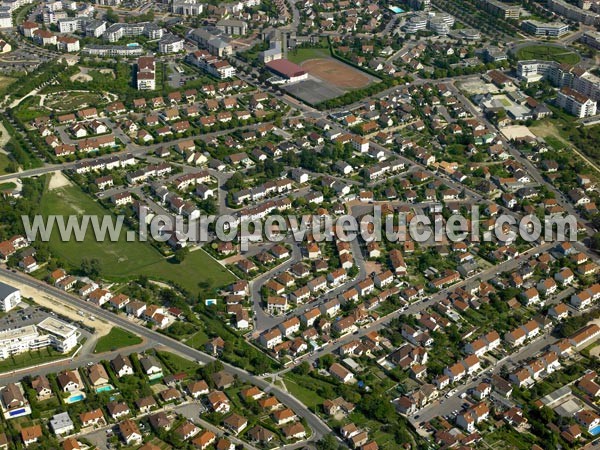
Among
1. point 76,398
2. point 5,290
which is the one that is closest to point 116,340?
point 76,398

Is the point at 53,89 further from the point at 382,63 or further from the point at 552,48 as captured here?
the point at 552,48

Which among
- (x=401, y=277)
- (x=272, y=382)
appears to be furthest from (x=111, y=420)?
(x=401, y=277)

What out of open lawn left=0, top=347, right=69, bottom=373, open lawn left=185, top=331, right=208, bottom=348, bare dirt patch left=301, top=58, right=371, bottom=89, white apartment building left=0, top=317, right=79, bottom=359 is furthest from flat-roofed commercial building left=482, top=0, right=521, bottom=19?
open lawn left=0, top=347, right=69, bottom=373

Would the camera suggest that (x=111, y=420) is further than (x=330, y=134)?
No

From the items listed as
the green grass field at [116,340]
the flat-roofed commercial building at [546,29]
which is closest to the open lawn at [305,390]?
the green grass field at [116,340]

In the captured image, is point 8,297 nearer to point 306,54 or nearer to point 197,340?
point 197,340

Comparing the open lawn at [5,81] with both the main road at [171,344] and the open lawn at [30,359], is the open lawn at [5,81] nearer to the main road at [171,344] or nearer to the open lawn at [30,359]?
the main road at [171,344]

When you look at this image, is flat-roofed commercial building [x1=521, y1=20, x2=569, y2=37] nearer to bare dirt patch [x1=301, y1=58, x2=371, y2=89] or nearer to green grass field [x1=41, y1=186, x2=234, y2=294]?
bare dirt patch [x1=301, y1=58, x2=371, y2=89]
